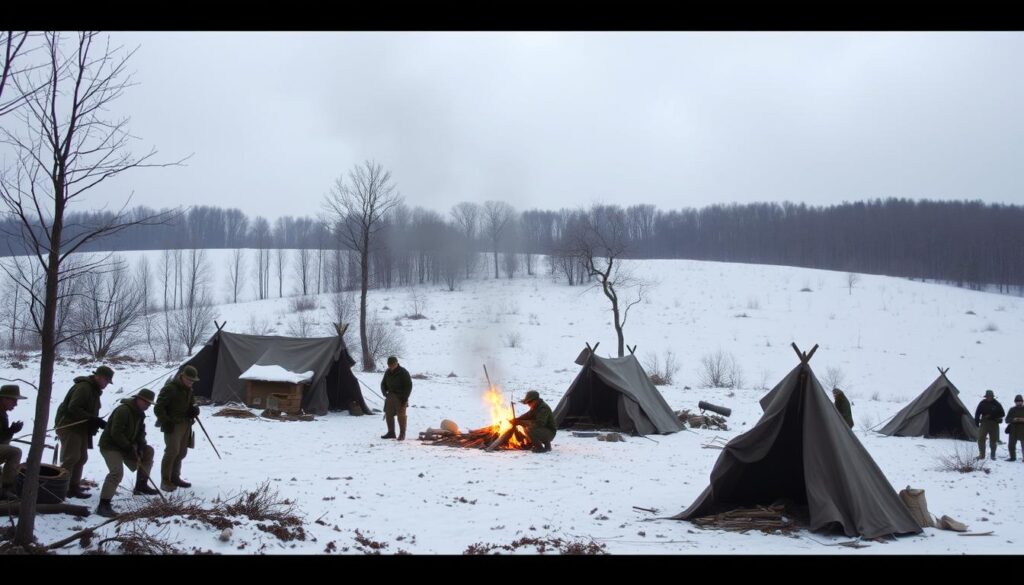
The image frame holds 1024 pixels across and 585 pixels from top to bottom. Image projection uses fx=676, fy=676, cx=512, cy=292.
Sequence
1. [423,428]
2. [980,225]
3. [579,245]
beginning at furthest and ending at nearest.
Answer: [980,225] < [579,245] < [423,428]

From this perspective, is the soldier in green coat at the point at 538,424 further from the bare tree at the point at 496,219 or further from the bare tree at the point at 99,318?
the bare tree at the point at 99,318

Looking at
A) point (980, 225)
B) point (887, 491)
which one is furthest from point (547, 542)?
point (980, 225)

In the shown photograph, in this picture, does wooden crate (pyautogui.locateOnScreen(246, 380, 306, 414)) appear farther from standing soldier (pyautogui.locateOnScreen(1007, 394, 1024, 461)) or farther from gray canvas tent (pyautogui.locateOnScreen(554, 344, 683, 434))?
standing soldier (pyautogui.locateOnScreen(1007, 394, 1024, 461))

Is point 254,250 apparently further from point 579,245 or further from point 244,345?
point 244,345

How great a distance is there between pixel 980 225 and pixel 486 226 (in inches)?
2666

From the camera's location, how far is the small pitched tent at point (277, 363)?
17.2m

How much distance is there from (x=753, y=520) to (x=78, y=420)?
7.74 meters

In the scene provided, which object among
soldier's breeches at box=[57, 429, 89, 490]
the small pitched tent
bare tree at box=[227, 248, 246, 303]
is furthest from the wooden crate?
bare tree at box=[227, 248, 246, 303]

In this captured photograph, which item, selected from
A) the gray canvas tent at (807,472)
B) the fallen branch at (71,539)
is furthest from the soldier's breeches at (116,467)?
the gray canvas tent at (807,472)

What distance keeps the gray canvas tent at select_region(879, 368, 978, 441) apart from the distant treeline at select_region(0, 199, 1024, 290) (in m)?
30.8

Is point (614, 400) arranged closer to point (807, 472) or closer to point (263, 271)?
point (807, 472)

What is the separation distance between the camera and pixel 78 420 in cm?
724

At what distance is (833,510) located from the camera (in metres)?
7.82
